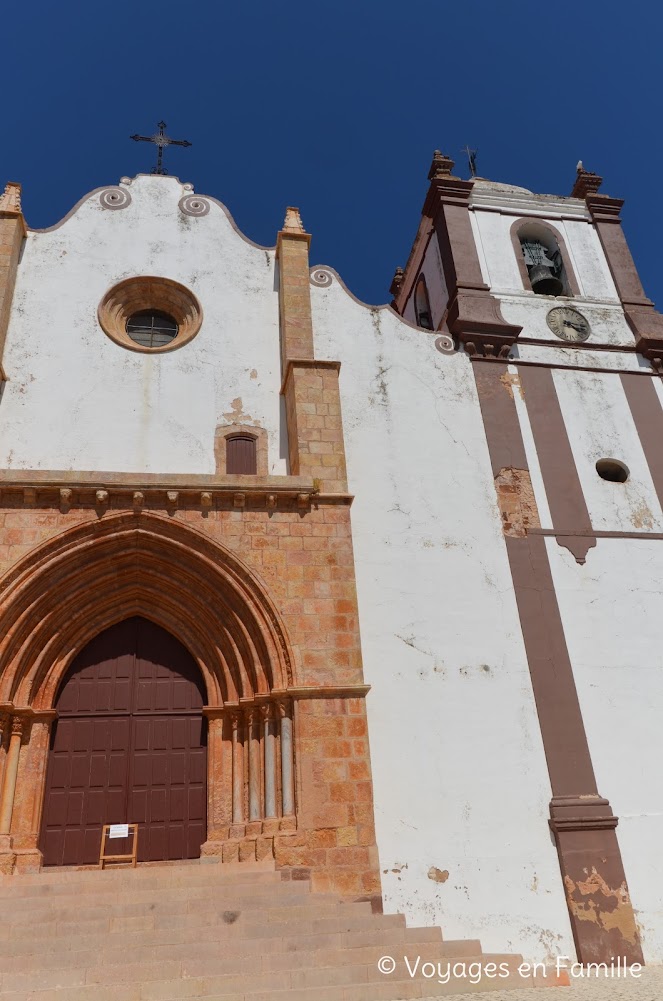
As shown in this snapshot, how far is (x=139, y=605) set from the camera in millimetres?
10453

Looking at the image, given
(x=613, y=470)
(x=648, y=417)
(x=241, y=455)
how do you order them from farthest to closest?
(x=648, y=417) → (x=613, y=470) → (x=241, y=455)

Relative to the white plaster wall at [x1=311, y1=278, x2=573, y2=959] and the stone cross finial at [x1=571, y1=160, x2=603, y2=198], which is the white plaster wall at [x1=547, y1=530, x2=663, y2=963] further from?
the stone cross finial at [x1=571, y1=160, x2=603, y2=198]

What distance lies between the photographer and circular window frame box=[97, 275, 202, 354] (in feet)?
39.8

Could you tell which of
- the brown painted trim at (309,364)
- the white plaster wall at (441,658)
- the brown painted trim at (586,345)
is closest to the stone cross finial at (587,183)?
the brown painted trim at (586,345)

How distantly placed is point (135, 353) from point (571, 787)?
8.73 metres

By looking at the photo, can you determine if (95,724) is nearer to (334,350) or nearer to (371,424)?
(371,424)

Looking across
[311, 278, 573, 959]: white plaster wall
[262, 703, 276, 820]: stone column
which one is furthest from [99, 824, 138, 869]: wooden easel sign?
[311, 278, 573, 959]: white plaster wall

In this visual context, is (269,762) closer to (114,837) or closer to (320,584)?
(114,837)

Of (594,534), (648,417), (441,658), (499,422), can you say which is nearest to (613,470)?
(648,417)

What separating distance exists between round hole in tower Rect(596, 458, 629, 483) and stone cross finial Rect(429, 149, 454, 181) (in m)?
6.91

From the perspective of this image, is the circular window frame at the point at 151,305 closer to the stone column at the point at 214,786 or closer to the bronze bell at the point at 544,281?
the stone column at the point at 214,786

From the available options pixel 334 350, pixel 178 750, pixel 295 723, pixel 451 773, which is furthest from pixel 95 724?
pixel 334 350

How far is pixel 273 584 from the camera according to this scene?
32.2 feet

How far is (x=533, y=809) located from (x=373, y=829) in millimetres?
2306
